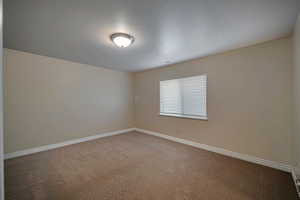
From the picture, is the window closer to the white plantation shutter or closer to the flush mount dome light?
the white plantation shutter

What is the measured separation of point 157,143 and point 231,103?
6.83 ft

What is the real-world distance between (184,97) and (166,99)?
0.65m

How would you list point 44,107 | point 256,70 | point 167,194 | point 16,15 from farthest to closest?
point 44,107
point 256,70
point 167,194
point 16,15

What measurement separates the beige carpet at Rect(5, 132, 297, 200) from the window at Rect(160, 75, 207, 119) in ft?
3.38

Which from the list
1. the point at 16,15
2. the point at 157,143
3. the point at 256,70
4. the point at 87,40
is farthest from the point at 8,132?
the point at 256,70

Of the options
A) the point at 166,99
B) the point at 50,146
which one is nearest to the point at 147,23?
the point at 166,99

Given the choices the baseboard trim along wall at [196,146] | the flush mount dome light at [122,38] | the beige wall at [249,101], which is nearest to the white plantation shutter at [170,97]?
the beige wall at [249,101]

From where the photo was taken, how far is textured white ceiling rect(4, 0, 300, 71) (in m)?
1.32

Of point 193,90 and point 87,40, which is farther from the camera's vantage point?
point 193,90

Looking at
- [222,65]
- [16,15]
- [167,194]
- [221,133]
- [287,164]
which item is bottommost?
[167,194]

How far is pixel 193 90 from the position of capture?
3176 millimetres

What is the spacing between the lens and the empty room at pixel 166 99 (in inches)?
58.8

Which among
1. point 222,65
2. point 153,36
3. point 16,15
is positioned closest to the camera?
point 16,15

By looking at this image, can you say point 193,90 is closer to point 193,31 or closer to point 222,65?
point 222,65
